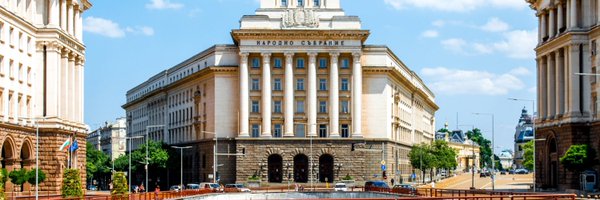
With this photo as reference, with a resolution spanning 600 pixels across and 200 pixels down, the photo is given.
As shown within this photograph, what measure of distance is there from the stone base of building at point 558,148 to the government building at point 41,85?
177 ft

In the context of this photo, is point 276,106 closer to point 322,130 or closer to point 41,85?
point 322,130

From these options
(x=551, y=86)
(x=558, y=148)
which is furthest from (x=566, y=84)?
(x=558, y=148)

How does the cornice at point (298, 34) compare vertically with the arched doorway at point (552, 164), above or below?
above

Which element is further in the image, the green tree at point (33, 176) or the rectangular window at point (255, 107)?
the rectangular window at point (255, 107)

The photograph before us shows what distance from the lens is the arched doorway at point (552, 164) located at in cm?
12243

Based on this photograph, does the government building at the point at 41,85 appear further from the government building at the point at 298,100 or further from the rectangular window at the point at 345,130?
the rectangular window at the point at 345,130

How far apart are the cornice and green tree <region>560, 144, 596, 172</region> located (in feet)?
178

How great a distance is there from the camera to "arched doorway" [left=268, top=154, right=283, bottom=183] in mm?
161000

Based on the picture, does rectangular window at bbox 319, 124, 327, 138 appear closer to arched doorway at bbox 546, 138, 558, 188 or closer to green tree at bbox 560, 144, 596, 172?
arched doorway at bbox 546, 138, 558, 188

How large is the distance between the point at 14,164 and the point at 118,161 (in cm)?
9340

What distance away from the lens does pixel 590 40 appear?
114 metres

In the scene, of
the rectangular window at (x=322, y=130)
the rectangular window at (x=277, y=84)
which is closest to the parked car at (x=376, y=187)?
the rectangular window at (x=322, y=130)

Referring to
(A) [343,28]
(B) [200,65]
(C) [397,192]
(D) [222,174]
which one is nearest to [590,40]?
(C) [397,192]

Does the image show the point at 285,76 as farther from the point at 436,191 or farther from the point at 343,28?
the point at 436,191
